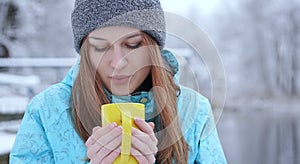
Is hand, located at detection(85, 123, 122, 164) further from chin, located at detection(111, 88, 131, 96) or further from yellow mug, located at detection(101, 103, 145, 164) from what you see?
chin, located at detection(111, 88, 131, 96)

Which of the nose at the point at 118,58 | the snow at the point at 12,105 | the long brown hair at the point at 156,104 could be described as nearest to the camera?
the nose at the point at 118,58

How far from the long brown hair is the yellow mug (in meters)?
0.24

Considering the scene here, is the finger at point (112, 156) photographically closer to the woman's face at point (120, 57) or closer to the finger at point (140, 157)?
the finger at point (140, 157)

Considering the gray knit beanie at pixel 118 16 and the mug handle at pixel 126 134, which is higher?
the gray knit beanie at pixel 118 16

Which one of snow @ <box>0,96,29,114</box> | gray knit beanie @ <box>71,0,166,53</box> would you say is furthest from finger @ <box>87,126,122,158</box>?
snow @ <box>0,96,29,114</box>

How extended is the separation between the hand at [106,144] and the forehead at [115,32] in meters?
0.26

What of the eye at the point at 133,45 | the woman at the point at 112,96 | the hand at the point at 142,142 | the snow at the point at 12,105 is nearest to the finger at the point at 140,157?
the hand at the point at 142,142

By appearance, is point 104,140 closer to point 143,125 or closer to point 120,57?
point 143,125

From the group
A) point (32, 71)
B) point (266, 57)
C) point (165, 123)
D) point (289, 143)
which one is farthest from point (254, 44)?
point (165, 123)

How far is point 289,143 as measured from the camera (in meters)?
7.27

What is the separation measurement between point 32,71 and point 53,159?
9.78ft

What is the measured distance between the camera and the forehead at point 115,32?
1.14 metres

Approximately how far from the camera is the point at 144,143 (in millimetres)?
969

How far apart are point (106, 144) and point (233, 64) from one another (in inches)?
820
